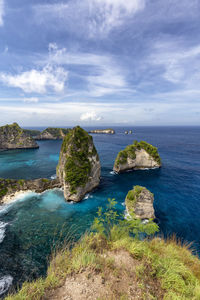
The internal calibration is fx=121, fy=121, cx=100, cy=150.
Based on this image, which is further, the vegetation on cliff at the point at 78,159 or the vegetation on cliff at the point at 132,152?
the vegetation on cliff at the point at 132,152

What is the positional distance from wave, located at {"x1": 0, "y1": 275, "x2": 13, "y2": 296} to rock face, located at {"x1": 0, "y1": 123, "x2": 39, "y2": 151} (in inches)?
3941

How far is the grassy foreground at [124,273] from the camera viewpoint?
474cm

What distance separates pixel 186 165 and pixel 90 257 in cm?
6156

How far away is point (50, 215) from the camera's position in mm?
24953

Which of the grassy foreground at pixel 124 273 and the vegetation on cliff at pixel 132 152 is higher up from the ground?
the grassy foreground at pixel 124 273

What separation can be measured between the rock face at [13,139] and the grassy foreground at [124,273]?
110899 mm

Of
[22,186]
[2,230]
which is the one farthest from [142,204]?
[22,186]

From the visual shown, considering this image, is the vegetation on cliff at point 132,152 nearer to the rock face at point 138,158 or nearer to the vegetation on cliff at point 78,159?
the rock face at point 138,158

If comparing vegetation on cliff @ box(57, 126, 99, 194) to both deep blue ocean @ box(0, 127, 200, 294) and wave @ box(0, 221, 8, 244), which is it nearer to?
deep blue ocean @ box(0, 127, 200, 294)

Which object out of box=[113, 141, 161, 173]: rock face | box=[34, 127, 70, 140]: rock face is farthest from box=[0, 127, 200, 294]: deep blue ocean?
box=[34, 127, 70, 140]: rock face

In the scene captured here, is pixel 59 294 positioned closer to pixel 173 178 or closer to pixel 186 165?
pixel 173 178

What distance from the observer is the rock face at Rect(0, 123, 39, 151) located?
95625mm

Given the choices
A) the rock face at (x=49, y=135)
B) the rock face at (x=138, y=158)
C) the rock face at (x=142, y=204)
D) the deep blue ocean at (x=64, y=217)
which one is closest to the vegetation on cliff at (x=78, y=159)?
the deep blue ocean at (x=64, y=217)

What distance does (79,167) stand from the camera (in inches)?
1227
